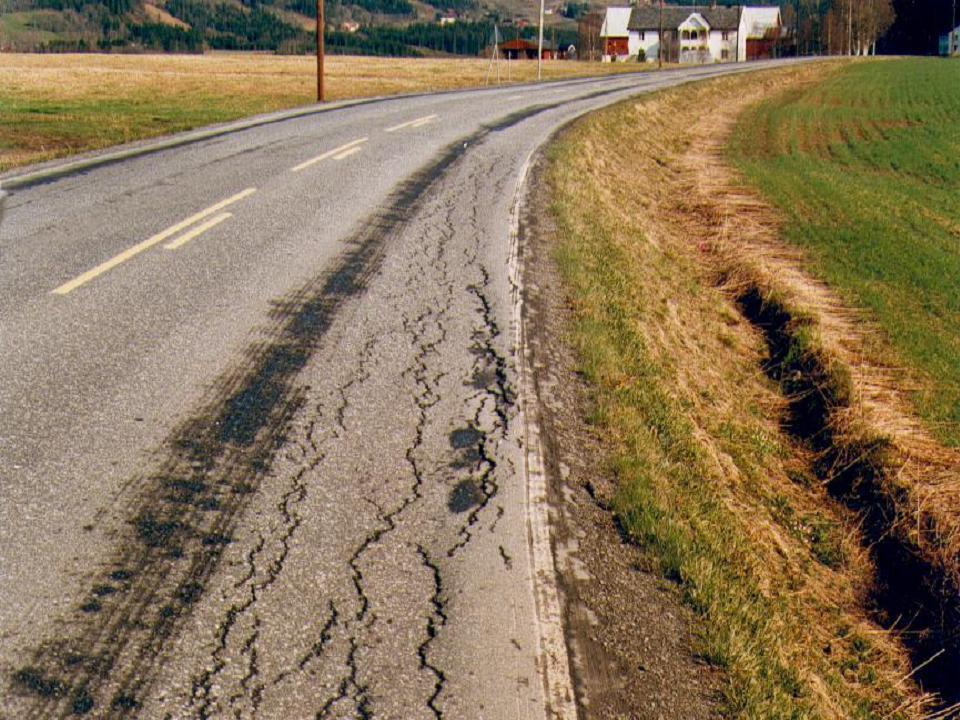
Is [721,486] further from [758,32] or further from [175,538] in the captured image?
[758,32]

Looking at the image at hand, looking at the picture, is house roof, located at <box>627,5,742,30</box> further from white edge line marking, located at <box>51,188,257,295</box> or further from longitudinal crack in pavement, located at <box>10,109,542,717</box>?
longitudinal crack in pavement, located at <box>10,109,542,717</box>

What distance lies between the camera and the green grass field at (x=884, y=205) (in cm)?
1074

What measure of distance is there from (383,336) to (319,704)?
373 cm

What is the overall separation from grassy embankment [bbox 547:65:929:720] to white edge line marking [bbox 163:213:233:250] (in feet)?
11.2

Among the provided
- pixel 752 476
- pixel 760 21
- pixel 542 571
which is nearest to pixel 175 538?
pixel 542 571

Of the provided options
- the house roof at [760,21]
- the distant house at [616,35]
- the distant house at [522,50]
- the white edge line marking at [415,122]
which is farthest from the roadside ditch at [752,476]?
the house roof at [760,21]

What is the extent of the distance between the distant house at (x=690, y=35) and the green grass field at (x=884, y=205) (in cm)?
8192

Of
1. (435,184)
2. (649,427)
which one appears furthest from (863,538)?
(435,184)

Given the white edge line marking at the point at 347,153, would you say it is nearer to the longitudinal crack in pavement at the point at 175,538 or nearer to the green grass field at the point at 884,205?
the green grass field at the point at 884,205

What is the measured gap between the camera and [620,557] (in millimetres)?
4281

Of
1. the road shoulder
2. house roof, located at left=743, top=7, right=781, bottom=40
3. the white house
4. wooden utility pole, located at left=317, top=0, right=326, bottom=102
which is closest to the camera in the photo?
the road shoulder

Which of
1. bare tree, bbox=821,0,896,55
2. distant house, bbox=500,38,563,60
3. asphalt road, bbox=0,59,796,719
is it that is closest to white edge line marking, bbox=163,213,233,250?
asphalt road, bbox=0,59,796,719

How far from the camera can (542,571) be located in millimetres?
4020

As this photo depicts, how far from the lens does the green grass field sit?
35.2ft
